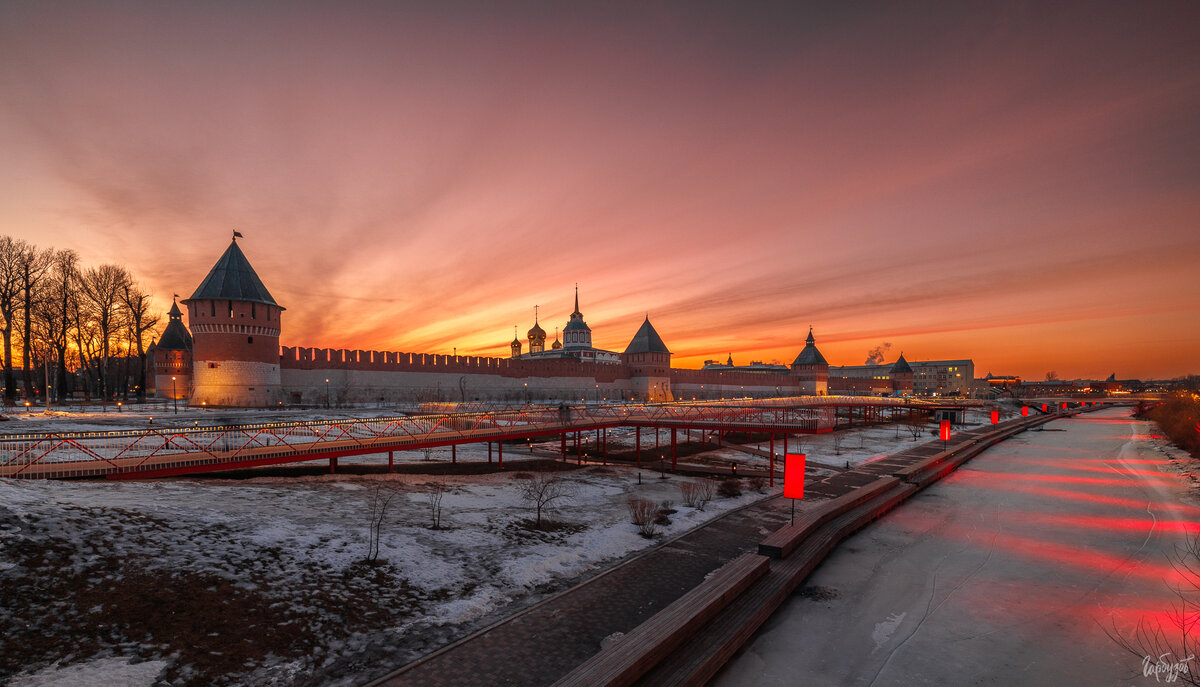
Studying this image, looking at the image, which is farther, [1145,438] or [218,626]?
[1145,438]

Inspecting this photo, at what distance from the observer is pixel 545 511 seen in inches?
589

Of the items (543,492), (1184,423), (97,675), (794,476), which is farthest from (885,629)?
(1184,423)

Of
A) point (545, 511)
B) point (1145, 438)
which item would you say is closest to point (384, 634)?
point (545, 511)

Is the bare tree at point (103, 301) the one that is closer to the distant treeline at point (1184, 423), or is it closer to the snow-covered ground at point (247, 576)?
the snow-covered ground at point (247, 576)

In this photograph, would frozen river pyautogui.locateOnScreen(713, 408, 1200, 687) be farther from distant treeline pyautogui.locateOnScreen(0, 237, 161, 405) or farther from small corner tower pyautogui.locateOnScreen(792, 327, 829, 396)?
small corner tower pyautogui.locateOnScreen(792, 327, 829, 396)

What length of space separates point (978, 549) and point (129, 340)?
61.9m

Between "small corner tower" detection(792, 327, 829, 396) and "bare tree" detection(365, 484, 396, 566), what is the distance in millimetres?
83331

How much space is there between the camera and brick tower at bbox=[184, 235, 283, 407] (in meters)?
35.0

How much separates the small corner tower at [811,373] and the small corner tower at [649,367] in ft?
107

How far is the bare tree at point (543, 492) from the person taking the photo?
1495cm

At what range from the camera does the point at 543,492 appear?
50.5 feet

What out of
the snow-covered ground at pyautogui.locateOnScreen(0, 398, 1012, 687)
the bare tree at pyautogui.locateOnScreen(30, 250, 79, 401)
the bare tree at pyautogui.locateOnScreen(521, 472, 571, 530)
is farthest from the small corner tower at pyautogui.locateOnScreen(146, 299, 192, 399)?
the bare tree at pyautogui.locateOnScreen(521, 472, 571, 530)

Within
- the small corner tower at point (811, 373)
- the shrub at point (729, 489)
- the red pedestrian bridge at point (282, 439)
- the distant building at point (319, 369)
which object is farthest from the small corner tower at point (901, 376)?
the shrub at point (729, 489)

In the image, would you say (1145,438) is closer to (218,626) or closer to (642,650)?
(642,650)
